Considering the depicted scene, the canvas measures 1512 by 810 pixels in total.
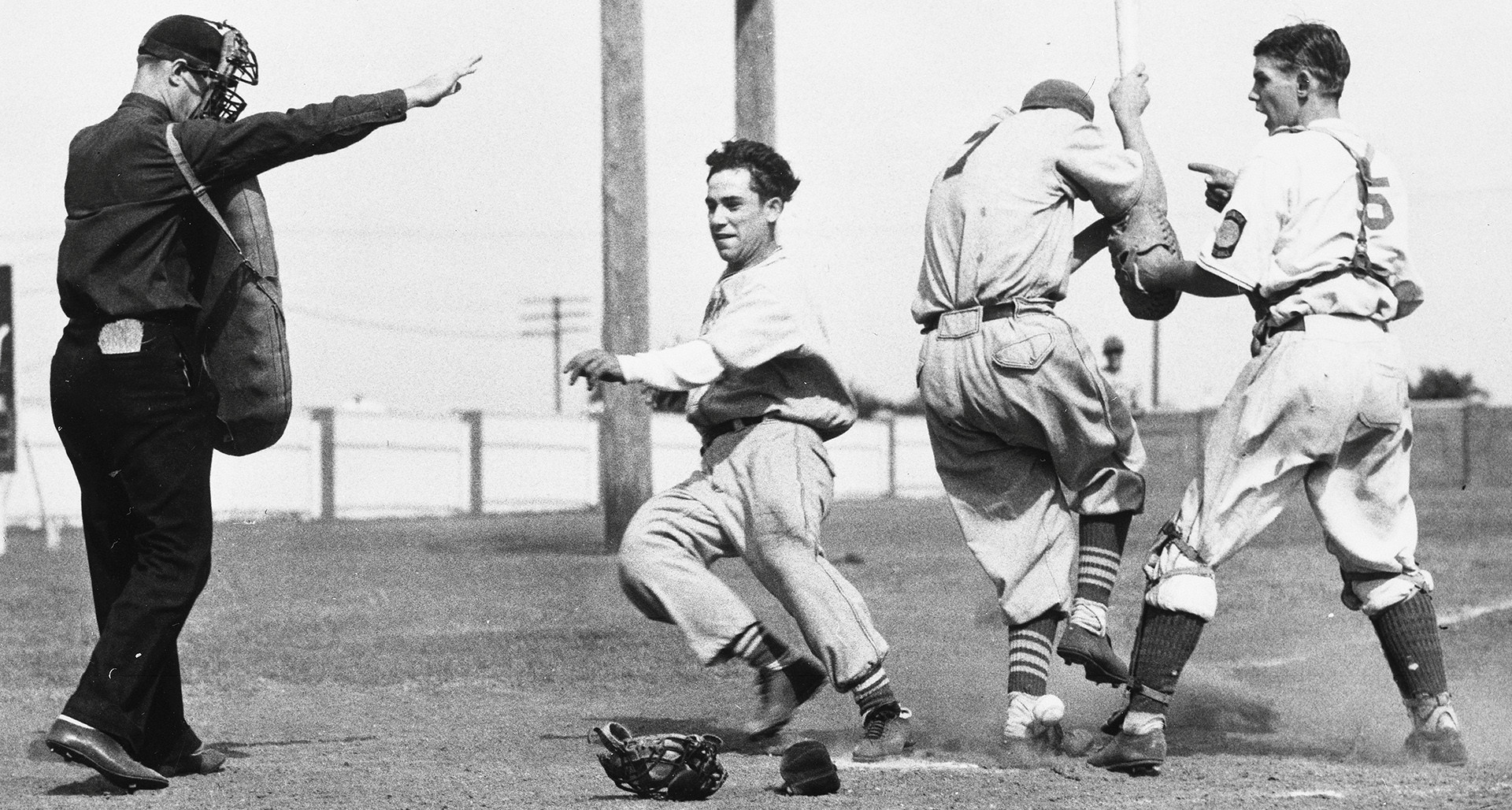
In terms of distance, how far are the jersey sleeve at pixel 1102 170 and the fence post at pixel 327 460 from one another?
28944mm

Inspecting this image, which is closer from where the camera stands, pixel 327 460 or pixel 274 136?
pixel 274 136

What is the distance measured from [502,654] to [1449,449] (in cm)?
3520

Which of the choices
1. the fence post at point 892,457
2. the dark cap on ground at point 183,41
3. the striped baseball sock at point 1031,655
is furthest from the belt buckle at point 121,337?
the fence post at point 892,457

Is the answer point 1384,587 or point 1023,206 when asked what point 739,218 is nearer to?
point 1023,206

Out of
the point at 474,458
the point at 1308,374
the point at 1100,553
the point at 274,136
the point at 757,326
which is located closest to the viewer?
the point at 274,136

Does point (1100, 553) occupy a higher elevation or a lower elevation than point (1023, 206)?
lower

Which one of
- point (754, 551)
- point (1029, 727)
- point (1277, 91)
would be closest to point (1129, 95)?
point (1277, 91)

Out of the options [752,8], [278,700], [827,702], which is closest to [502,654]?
[278,700]

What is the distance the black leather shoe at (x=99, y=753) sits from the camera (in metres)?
4.79

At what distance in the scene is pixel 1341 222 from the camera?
16.8ft

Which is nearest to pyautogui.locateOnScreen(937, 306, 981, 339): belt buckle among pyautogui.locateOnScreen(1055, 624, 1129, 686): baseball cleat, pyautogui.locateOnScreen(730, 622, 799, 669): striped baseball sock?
pyautogui.locateOnScreen(1055, 624, 1129, 686): baseball cleat

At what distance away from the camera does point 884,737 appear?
17.6 ft

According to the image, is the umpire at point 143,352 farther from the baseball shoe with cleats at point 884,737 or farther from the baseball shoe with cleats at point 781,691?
the baseball shoe with cleats at point 884,737

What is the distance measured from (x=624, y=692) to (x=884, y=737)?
2.25 meters
